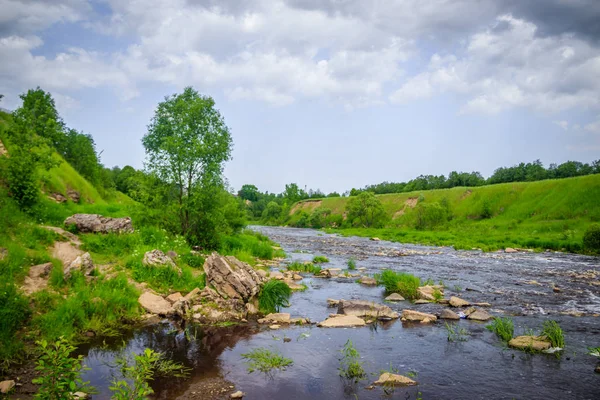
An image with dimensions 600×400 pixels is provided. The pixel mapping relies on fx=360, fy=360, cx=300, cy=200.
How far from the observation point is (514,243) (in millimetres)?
46406

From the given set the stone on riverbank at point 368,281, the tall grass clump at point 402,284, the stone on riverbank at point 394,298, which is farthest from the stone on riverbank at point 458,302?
the stone on riverbank at point 368,281

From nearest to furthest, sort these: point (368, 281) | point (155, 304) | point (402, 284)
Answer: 1. point (155, 304)
2. point (402, 284)
3. point (368, 281)

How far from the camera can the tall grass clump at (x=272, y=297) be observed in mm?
15469

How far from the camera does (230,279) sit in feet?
51.2

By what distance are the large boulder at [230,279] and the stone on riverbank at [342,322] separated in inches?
144

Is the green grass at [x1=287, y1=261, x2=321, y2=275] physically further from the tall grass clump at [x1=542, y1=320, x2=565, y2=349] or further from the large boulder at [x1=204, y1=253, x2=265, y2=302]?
the tall grass clump at [x1=542, y1=320, x2=565, y2=349]

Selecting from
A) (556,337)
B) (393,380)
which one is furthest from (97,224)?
(556,337)

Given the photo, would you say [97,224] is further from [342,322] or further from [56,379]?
[56,379]

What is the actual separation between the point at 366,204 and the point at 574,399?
8684cm

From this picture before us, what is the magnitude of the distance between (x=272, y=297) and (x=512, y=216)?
78387mm

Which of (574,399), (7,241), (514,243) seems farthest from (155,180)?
(514,243)

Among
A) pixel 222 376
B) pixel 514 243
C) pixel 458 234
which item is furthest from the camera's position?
pixel 458 234

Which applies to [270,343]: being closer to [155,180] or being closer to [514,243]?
[155,180]

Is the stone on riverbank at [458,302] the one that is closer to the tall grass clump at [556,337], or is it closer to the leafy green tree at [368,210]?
the tall grass clump at [556,337]
